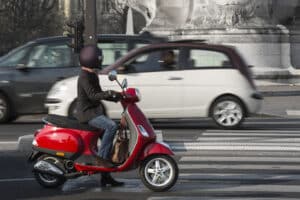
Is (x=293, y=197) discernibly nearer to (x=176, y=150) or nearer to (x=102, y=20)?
(x=176, y=150)

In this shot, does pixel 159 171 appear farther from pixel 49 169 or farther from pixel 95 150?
pixel 49 169

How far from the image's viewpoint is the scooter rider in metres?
8.66

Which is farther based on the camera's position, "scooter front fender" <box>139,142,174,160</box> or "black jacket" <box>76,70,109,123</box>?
"black jacket" <box>76,70,109,123</box>

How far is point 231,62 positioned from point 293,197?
295 inches

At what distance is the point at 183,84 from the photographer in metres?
15.3

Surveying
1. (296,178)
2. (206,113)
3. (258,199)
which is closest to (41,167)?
(258,199)

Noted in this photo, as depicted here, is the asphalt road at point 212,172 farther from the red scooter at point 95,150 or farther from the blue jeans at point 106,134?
the blue jeans at point 106,134

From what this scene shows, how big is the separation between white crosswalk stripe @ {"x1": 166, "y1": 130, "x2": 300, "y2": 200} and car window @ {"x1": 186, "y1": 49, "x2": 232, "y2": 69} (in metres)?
1.48

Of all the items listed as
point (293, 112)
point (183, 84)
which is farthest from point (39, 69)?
point (293, 112)

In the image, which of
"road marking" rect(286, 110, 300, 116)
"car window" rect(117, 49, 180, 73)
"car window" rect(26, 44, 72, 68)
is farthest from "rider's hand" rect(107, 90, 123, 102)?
"road marking" rect(286, 110, 300, 116)

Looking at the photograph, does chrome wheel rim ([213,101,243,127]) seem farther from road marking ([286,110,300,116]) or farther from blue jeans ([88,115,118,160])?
blue jeans ([88,115,118,160])

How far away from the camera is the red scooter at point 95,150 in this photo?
8578 mm

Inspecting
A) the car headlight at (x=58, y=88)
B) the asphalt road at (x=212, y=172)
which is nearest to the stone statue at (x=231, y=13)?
the asphalt road at (x=212, y=172)

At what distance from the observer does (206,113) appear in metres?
15.5
